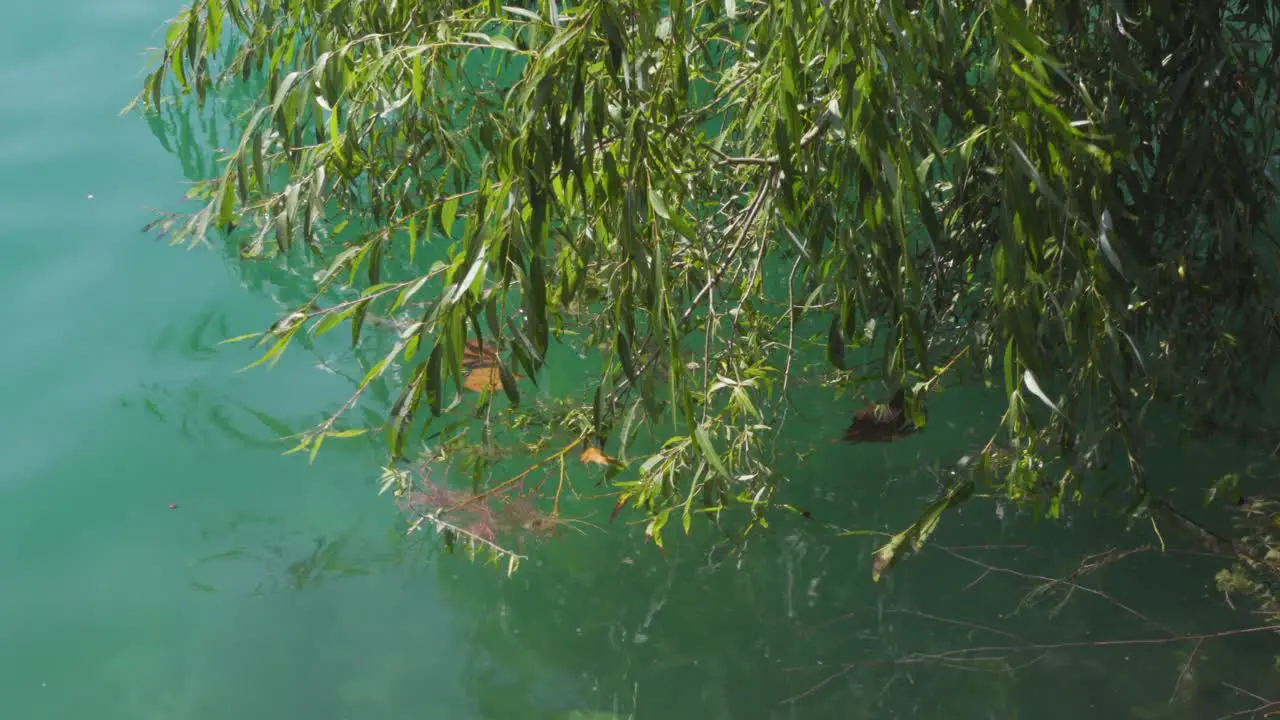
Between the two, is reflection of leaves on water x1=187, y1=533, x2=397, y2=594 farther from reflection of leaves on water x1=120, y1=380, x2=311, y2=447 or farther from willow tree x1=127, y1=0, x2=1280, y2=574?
reflection of leaves on water x1=120, y1=380, x2=311, y2=447

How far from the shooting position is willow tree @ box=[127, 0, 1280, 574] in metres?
1.27

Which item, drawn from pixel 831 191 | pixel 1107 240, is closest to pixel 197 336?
pixel 831 191

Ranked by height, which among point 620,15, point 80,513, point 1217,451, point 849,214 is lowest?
point 80,513

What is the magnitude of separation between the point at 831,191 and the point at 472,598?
47.9 inches

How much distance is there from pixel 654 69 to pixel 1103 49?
1.92 feet

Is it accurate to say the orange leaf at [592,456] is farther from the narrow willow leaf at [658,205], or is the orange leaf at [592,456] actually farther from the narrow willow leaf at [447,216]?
the narrow willow leaf at [658,205]

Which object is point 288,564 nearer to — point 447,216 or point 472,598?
point 472,598

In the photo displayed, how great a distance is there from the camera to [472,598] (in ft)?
8.13

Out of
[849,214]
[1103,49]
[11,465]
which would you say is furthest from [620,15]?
[11,465]

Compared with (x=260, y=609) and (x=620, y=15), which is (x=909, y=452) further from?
(x=620, y=15)

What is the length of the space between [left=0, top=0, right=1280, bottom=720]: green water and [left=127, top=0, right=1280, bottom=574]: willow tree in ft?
0.49

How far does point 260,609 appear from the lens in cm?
251

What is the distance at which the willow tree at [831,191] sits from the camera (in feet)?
4.16

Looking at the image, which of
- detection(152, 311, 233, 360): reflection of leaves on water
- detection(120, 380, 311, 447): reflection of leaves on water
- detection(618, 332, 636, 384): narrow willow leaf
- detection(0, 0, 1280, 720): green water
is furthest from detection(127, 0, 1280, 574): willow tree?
detection(152, 311, 233, 360): reflection of leaves on water
